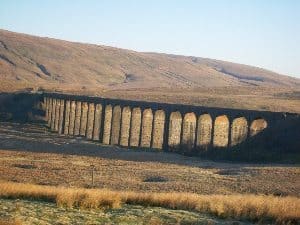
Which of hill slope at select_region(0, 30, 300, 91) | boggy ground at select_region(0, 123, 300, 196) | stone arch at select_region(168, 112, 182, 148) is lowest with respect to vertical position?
boggy ground at select_region(0, 123, 300, 196)

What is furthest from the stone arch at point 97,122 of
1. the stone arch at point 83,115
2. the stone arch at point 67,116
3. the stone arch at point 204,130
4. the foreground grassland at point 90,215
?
the foreground grassland at point 90,215

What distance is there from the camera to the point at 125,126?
4784 centimetres

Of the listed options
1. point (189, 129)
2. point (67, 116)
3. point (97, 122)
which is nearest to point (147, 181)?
point (189, 129)

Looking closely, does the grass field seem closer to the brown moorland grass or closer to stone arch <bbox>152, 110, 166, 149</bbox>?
the brown moorland grass

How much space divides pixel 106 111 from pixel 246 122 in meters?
14.6

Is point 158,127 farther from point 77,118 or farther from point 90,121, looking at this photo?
point 77,118

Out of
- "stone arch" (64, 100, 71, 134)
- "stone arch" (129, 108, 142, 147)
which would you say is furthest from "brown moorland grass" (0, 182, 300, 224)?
"stone arch" (64, 100, 71, 134)

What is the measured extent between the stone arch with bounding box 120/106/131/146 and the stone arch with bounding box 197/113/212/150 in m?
7.09

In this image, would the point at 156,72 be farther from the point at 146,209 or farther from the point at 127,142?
the point at 146,209

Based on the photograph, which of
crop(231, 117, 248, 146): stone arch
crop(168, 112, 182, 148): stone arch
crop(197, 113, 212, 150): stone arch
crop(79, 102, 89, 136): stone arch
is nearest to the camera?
crop(231, 117, 248, 146): stone arch

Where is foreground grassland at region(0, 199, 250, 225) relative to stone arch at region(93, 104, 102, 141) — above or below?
above

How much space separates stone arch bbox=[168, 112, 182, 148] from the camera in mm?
43156

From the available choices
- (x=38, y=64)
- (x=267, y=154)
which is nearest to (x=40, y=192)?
(x=267, y=154)

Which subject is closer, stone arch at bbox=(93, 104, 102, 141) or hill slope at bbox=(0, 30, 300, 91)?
stone arch at bbox=(93, 104, 102, 141)
